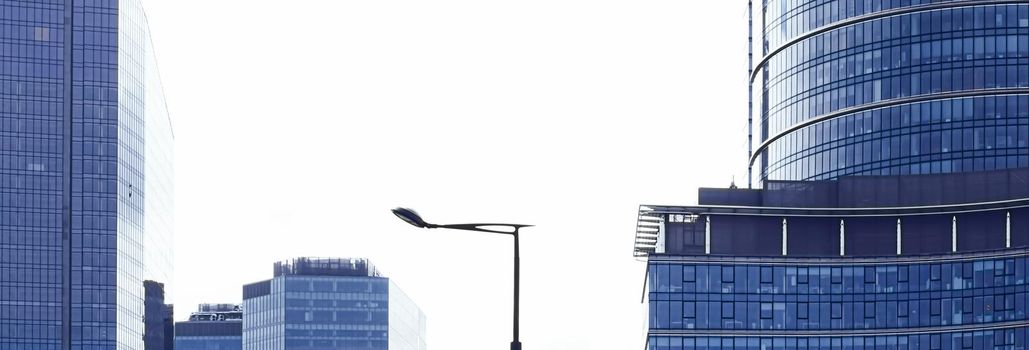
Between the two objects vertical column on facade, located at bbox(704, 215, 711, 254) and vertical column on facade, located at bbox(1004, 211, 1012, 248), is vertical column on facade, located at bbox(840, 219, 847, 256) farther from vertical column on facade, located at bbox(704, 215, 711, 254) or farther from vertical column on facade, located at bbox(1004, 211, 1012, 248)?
vertical column on facade, located at bbox(1004, 211, 1012, 248)

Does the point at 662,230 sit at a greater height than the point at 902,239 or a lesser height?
greater

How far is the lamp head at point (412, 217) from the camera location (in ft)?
158

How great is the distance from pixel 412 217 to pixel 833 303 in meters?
141

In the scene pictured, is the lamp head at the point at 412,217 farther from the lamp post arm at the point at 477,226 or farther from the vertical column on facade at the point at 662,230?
the vertical column on facade at the point at 662,230

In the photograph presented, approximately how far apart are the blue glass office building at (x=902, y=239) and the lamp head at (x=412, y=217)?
136 meters

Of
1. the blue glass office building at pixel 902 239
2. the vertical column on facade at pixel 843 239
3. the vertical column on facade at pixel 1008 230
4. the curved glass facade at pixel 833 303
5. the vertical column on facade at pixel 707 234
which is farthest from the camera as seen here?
the vertical column on facade at pixel 843 239

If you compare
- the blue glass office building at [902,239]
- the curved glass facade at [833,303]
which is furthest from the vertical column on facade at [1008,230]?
the curved glass facade at [833,303]

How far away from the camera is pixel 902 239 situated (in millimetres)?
190625

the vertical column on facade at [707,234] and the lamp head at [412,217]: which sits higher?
the vertical column on facade at [707,234]

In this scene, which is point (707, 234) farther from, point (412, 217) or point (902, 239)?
point (412, 217)

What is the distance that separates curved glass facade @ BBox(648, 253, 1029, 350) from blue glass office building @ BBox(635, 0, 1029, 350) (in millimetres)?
121

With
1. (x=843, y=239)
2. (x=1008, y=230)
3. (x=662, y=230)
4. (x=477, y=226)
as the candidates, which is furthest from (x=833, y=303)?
(x=477, y=226)

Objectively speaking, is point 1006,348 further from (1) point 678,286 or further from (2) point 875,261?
(1) point 678,286

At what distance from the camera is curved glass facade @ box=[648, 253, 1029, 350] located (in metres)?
182
